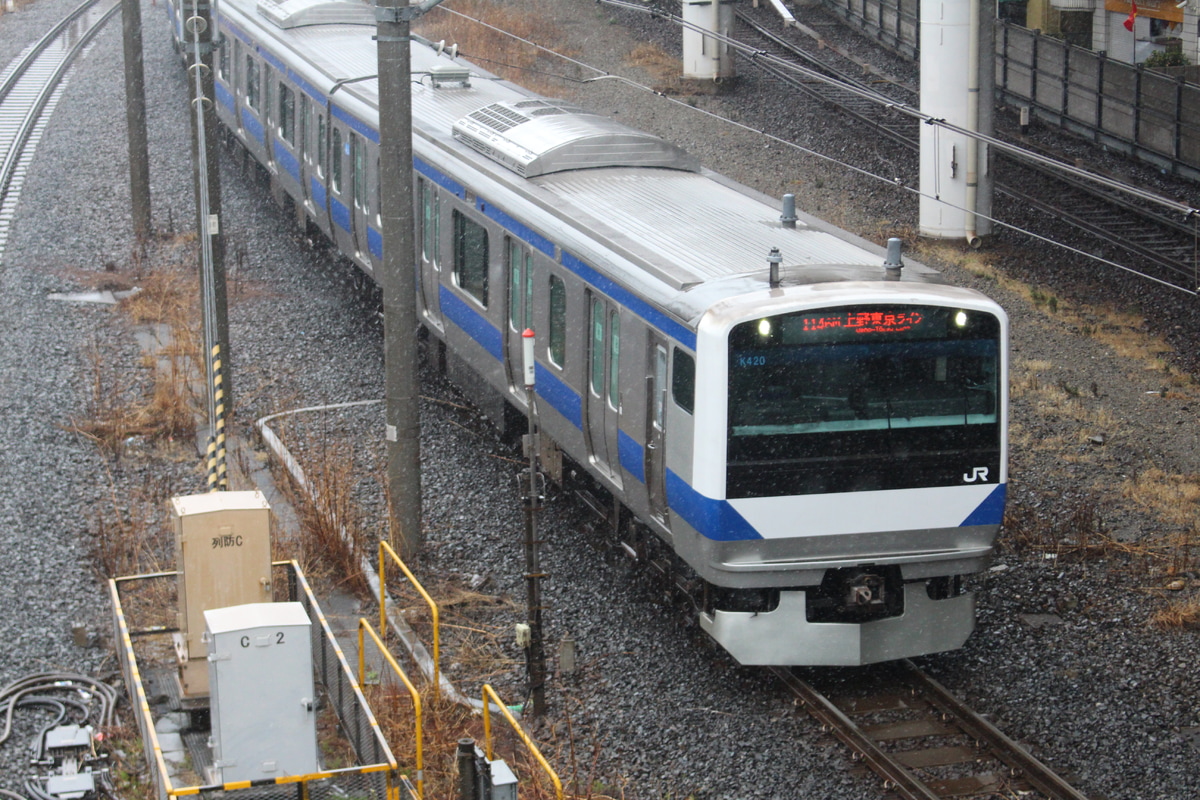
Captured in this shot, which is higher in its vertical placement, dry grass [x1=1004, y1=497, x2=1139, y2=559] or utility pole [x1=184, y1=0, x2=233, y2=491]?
utility pole [x1=184, y1=0, x2=233, y2=491]

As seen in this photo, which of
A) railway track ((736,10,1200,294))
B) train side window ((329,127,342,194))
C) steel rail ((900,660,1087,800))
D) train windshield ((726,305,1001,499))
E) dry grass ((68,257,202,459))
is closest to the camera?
steel rail ((900,660,1087,800))

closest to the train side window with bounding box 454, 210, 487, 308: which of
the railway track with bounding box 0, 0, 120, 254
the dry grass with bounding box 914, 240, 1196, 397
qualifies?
the dry grass with bounding box 914, 240, 1196, 397

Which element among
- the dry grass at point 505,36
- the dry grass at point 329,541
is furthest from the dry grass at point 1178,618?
the dry grass at point 505,36

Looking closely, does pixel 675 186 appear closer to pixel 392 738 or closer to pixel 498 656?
pixel 498 656

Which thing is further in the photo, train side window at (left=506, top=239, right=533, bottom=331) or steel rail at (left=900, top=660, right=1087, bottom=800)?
train side window at (left=506, top=239, right=533, bottom=331)

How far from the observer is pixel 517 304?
Answer: 12.6 meters

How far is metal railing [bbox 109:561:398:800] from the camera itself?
7.84 metres

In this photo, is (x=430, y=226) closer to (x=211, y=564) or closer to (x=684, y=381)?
(x=211, y=564)

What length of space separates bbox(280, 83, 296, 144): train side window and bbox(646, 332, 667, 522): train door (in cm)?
1042

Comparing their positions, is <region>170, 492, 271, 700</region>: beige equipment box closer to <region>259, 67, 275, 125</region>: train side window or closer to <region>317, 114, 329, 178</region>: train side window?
<region>317, 114, 329, 178</region>: train side window

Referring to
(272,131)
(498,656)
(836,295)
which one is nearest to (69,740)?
(498,656)

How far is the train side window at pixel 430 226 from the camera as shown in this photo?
14406 mm

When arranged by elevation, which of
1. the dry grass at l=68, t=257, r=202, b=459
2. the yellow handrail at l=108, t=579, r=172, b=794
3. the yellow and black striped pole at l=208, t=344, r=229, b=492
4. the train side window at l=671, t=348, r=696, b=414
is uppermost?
the train side window at l=671, t=348, r=696, b=414

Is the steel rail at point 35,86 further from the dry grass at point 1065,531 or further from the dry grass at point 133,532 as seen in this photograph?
the dry grass at point 1065,531
